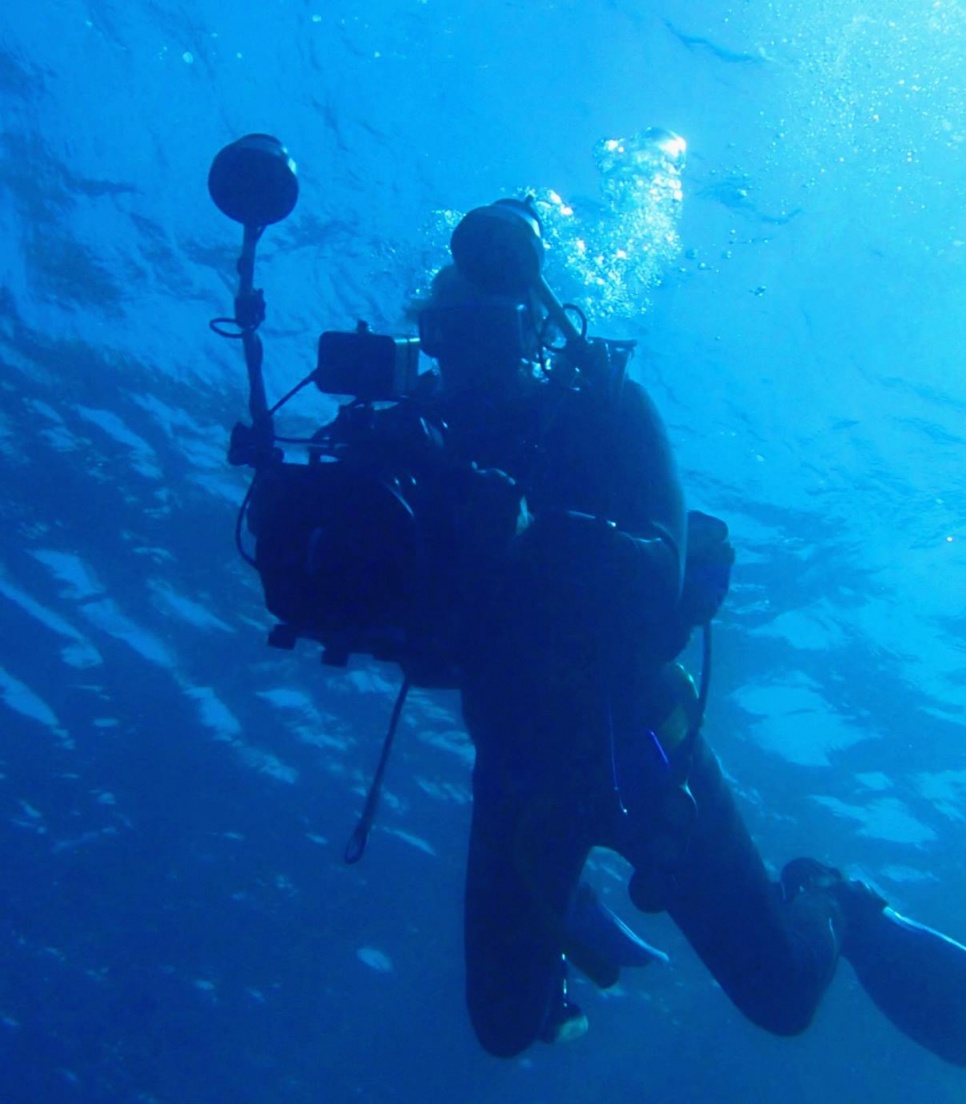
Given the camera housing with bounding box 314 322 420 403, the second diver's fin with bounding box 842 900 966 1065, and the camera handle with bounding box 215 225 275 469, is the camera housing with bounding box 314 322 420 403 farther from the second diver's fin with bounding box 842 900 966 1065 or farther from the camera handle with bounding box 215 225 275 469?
the second diver's fin with bounding box 842 900 966 1065

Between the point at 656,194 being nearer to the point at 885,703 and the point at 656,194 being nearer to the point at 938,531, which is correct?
the point at 938,531

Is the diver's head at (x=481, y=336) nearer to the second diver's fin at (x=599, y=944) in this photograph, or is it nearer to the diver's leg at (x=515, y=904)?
the diver's leg at (x=515, y=904)

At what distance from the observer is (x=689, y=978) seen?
23.0 metres

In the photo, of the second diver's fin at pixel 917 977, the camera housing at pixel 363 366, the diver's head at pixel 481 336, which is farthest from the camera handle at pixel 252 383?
the second diver's fin at pixel 917 977

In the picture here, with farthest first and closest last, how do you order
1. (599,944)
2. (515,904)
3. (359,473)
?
(599,944) < (515,904) < (359,473)

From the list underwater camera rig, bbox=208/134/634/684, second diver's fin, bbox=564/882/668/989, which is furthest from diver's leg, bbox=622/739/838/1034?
underwater camera rig, bbox=208/134/634/684

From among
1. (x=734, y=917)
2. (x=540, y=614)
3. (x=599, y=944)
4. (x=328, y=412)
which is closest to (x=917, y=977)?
(x=734, y=917)

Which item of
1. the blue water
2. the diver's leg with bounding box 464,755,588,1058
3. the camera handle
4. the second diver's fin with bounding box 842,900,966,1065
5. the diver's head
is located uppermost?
the blue water

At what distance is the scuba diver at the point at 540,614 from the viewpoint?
9.32 feet

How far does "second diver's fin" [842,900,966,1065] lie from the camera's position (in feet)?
16.6

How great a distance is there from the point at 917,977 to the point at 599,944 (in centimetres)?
208

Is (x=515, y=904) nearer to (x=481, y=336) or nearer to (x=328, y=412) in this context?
(x=481, y=336)

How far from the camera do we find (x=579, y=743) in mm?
3639

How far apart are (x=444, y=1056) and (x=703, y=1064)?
797 cm
